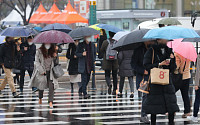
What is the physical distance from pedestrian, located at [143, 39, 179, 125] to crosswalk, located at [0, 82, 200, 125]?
67.7 inches

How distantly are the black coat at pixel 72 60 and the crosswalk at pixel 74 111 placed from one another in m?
0.78

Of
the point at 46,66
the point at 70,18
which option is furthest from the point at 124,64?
the point at 70,18

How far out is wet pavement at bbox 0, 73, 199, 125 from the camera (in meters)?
11.5

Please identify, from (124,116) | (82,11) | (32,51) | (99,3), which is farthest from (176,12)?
(124,116)

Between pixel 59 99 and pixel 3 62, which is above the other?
pixel 3 62

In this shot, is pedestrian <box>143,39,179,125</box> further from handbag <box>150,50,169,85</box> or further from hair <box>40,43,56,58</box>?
hair <box>40,43,56,58</box>

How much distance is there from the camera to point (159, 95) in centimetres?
952

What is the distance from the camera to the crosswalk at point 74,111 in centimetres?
1150

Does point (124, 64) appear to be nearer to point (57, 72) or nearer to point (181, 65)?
point (57, 72)

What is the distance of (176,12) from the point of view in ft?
226

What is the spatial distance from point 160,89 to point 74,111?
406 cm

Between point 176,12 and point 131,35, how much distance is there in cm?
5847

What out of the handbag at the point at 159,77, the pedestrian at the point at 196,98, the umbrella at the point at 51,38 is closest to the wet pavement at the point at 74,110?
the pedestrian at the point at 196,98

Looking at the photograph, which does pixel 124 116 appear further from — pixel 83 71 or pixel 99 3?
pixel 99 3
